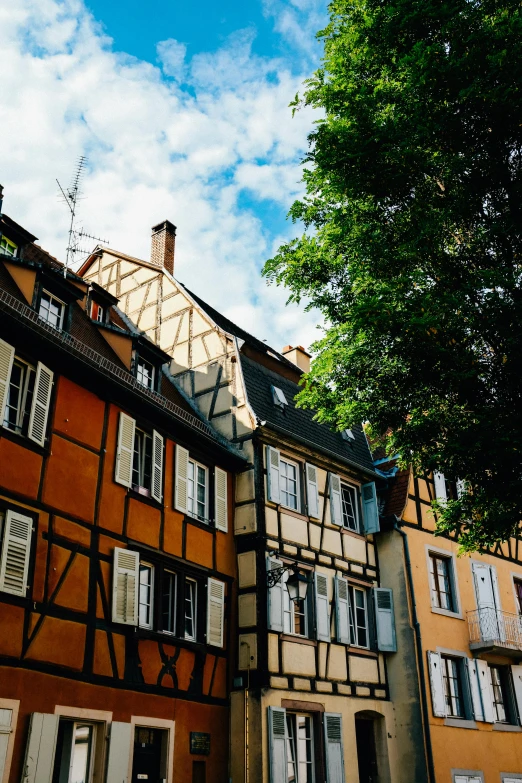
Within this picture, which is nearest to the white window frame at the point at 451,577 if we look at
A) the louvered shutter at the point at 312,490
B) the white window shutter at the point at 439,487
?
the white window shutter at the point at 439,487

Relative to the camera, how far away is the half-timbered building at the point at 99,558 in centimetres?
1053

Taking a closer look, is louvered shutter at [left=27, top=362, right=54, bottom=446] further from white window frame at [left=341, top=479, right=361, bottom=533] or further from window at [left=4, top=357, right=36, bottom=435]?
white window frame at [left=341, top=479, right=361, bottom=533]

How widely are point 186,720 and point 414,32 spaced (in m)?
11.9

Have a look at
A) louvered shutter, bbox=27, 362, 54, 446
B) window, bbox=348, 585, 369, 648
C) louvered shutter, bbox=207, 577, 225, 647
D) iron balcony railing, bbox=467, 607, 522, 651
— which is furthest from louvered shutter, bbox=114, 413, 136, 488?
iron balcony railing, bbox=467, 607, 522, 651

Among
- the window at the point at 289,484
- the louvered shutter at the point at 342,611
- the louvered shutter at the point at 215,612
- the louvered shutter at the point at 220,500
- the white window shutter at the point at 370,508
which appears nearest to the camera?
the louvered shutter at the point at 215,612

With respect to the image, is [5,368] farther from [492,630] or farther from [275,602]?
[492,630]

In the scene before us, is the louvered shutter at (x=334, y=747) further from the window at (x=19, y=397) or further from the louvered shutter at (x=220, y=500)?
the window at (x=19, y=397)

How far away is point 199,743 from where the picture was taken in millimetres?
13055

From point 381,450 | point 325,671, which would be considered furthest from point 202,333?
point 325,671

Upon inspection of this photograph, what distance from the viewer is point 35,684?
10289mm

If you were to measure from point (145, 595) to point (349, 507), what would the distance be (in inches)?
272

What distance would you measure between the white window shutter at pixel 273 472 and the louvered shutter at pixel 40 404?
5.59 metres

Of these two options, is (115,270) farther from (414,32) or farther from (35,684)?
(35,684)

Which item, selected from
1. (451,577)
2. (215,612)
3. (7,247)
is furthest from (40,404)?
(451,577)
